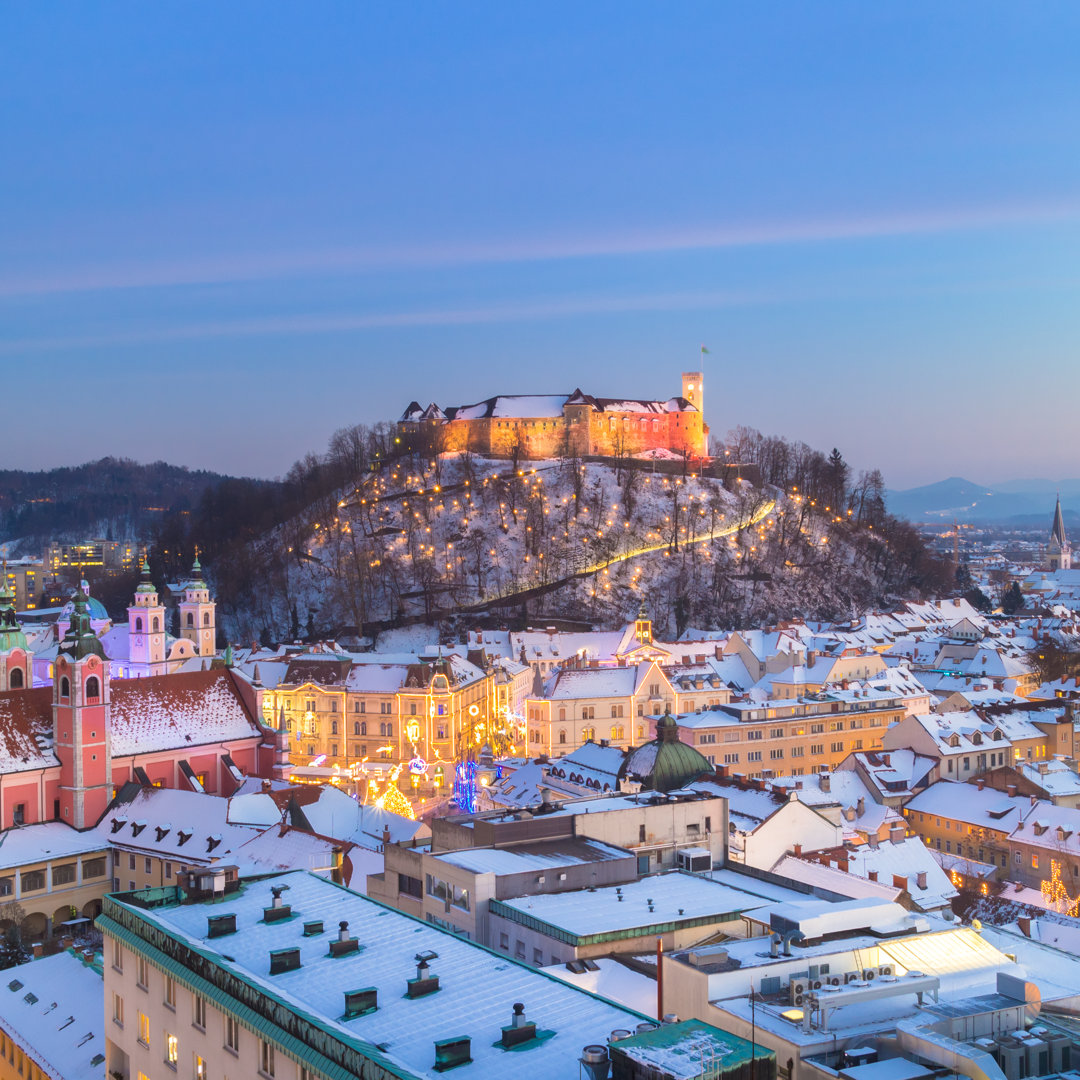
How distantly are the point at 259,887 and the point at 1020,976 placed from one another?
42.2 ft

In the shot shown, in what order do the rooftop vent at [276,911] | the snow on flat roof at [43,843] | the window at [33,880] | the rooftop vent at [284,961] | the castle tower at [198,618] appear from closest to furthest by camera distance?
1. the rooftop vent at [284,961]
2. the rooftop vent at [276,911]
3. the window at [33,880]
4. the snow on flat roof at [43,843]
5. the castle tower at [198,618]

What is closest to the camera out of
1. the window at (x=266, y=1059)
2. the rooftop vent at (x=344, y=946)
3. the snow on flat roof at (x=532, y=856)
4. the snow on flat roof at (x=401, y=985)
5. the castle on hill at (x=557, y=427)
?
the snow on flat roof at (x=401, y=985)

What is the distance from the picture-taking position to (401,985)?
17.8 m

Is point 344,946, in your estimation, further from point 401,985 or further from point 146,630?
point 146,630

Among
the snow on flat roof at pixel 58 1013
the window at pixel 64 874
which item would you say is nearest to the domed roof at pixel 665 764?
the window at pixel 64 874

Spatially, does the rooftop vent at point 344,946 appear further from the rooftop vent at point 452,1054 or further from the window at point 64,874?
the window at point 64,874

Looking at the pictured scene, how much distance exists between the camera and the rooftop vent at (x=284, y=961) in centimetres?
1862

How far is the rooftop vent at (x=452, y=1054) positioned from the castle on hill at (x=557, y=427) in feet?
381

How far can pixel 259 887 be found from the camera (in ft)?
76.1

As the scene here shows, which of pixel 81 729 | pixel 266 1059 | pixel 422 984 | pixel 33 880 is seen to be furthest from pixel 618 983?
pixel 81 729

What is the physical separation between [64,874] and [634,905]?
81.6 ft

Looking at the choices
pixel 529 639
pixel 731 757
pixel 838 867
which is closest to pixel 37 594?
pixel 529 639

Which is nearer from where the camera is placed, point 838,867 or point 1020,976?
point 1020,976

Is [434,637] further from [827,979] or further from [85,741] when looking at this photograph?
[827,979]
